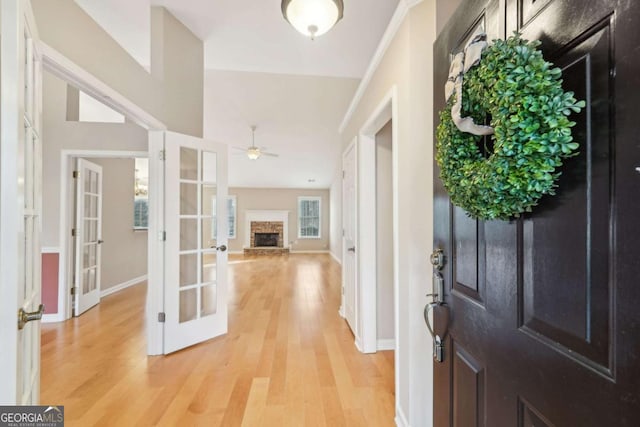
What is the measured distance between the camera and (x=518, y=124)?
560 millimetres

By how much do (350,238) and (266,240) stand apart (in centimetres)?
692

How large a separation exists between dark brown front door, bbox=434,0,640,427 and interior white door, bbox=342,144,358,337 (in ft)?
6.55

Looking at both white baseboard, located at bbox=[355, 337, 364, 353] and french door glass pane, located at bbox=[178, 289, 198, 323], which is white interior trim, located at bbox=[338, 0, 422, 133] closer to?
white baseboard, located at bbox=[355, 337, 364, 353]

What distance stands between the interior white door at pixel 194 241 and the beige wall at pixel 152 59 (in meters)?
0.34

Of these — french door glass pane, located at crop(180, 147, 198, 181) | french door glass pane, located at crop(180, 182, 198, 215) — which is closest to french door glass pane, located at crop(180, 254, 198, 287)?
french door glass pane, located at crop(180, 182, 198, 215)

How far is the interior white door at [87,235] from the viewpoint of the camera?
3.45m

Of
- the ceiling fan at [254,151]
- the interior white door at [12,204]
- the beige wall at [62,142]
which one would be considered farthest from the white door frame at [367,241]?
the ceiling fan at [254,151]

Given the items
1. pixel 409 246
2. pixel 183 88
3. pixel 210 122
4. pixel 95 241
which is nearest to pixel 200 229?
pixel 183 88

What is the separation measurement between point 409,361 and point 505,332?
94cm

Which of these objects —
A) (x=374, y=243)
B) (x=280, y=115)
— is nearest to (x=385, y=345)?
(x=374, y=243)

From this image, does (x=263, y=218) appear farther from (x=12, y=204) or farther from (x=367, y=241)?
(x=12, y=204)

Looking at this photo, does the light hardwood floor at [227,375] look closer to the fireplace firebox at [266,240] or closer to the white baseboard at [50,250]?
the white baseboard at [50,250]

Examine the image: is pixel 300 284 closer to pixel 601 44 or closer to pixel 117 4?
pixel 117 4

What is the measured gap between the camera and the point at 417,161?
1.46 metres
